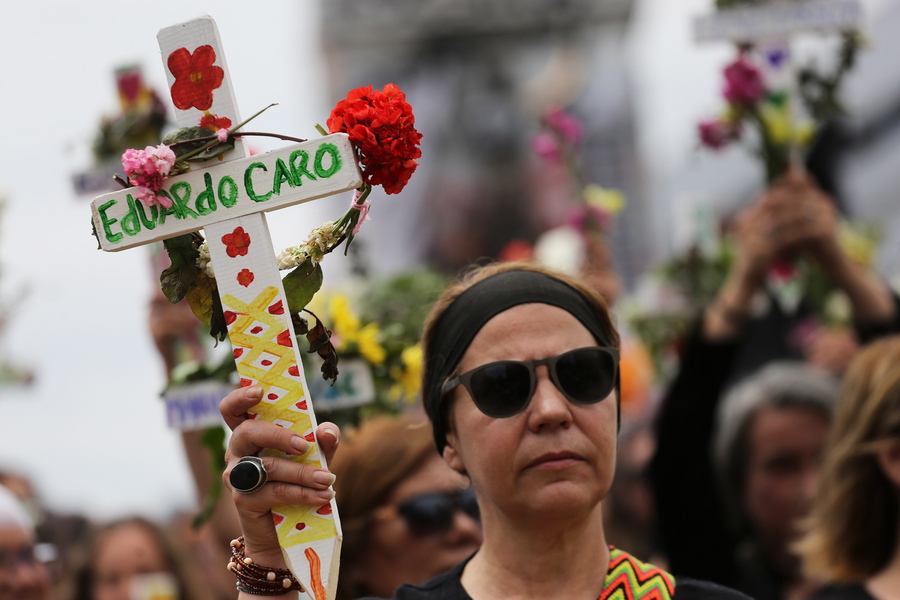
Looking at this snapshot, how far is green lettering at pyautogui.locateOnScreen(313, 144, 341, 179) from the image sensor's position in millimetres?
1871

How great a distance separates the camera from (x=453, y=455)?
239 centimetres

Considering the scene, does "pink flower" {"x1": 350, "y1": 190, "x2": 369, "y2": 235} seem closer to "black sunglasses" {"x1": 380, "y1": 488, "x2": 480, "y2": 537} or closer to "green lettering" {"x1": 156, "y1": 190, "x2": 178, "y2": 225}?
"green lettering" {"x1": 156, "y1": 190, "x2": 178, "y2": 225}

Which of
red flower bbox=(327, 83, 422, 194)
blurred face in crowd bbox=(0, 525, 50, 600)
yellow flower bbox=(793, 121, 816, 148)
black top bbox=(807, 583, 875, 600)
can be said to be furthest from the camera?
yellow flower bbox=(793, 121, 816, 148)

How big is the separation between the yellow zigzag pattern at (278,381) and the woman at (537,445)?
1.40 feet

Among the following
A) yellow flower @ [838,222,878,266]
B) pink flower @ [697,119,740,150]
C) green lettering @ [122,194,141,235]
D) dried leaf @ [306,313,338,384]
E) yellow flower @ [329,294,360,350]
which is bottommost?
yellow flower @ [838,222,878,266]

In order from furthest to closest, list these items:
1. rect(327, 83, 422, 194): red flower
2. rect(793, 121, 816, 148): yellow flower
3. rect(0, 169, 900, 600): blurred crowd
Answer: rect(793, 121, 816, 148): yellow flower → rect(0, 169, 900, 600): blurred crowd → rect(327, 83, 422, 194): red flower

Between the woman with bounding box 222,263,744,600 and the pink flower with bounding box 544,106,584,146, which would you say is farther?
the pink flower with bounding box 544,106,584,146

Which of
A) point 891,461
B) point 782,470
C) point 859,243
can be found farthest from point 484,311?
point 859,243

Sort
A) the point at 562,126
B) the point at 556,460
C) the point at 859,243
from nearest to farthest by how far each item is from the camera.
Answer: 1. the point at 556,460
2. the point at 562,126
3. the point at 859,243

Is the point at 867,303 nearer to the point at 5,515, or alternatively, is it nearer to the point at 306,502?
the point at 306,502

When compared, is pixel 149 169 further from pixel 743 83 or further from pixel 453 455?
pixel 743 83

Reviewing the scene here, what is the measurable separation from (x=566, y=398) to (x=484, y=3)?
288 feet

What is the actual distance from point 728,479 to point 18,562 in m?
2.68

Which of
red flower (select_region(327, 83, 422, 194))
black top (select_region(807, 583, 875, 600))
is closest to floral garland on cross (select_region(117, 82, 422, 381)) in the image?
red flower (select_region(327, 83, 422, 194))
